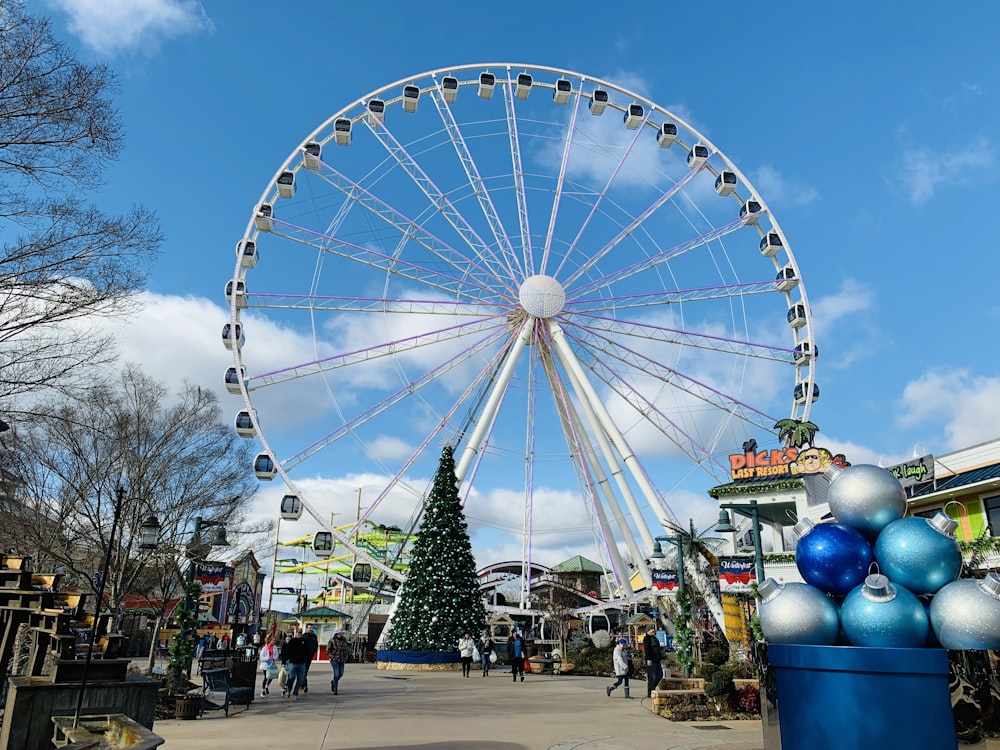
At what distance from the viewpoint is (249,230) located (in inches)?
930

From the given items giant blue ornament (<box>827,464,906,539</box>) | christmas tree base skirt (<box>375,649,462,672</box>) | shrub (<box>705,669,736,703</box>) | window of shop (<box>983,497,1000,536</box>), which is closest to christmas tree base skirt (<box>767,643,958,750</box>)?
giant blue ornament (<box>827,464,906,539</box>)

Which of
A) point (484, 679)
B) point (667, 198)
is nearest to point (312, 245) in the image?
point (667, 198)

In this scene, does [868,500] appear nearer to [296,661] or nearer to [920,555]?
[920,555]

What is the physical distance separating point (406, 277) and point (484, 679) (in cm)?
1210

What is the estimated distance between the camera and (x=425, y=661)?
979 inches

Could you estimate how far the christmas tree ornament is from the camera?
494cm

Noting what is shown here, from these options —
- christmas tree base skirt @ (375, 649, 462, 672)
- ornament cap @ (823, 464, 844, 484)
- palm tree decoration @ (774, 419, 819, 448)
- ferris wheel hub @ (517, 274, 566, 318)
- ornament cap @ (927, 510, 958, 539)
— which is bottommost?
christmas tree base skirt @ (375, 649, 462, 672)

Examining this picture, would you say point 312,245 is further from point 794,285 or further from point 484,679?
point 794,285

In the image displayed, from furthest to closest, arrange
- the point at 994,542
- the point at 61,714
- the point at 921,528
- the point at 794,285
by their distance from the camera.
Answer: the point at 794,285
the point at 994,542
the point at 61,714
the point at 921,528

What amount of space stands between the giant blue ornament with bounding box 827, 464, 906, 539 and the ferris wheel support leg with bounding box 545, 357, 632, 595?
18.0m

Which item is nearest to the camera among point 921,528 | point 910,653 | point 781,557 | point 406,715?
point 910,653

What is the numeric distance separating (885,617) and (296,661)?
12.5 m

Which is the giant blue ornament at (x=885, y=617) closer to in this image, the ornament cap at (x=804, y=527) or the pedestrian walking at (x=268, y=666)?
the ornament cap at (x=804, y=527)

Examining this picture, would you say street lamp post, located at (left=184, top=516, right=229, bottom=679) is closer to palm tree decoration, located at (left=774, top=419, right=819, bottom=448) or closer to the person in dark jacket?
the person in dark jacket
